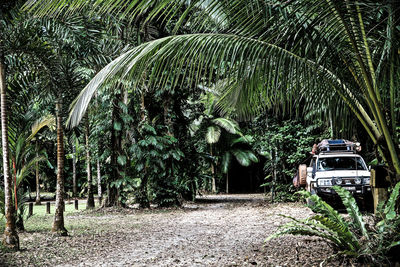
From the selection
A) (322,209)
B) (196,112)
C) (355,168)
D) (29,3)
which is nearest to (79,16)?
(29,3)

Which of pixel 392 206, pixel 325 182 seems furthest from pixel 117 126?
pixel 392 206

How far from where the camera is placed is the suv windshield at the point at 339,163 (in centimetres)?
1188

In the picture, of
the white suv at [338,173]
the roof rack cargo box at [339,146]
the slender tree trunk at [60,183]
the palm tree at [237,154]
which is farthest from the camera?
the palm tree at [237,154]

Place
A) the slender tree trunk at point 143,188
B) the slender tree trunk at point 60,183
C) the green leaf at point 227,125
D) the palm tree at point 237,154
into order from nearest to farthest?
the slender tree trunk at point 60,183 → the slender tree trunk at point 143,188 → the green leaf at point 227,125 → the palm tree at point 237,154

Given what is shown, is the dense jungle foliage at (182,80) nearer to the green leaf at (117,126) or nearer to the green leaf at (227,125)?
the green leaf at (117,126)

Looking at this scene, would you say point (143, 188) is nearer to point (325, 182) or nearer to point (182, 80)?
point (325, 182)

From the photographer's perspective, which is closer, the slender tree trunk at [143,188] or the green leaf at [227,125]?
the slender tree trunk at [143,188]

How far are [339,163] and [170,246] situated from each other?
7.01 m

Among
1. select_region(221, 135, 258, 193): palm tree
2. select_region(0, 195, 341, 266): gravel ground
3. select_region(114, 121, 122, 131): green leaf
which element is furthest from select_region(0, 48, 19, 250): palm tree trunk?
select_region(221, 135, 258, 193): palm tree

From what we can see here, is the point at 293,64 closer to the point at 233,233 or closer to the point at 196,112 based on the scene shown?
the point at 233,233

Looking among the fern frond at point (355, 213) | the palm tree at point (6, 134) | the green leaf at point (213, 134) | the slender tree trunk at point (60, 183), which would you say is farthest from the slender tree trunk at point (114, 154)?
the fern frond at point (355, 213)

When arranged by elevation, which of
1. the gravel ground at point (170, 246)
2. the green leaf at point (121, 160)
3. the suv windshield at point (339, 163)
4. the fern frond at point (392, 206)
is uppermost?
the green leaf at point (121, 160)

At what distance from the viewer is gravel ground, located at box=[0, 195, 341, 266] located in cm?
586

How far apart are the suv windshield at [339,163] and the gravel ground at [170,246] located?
2.42 metres
